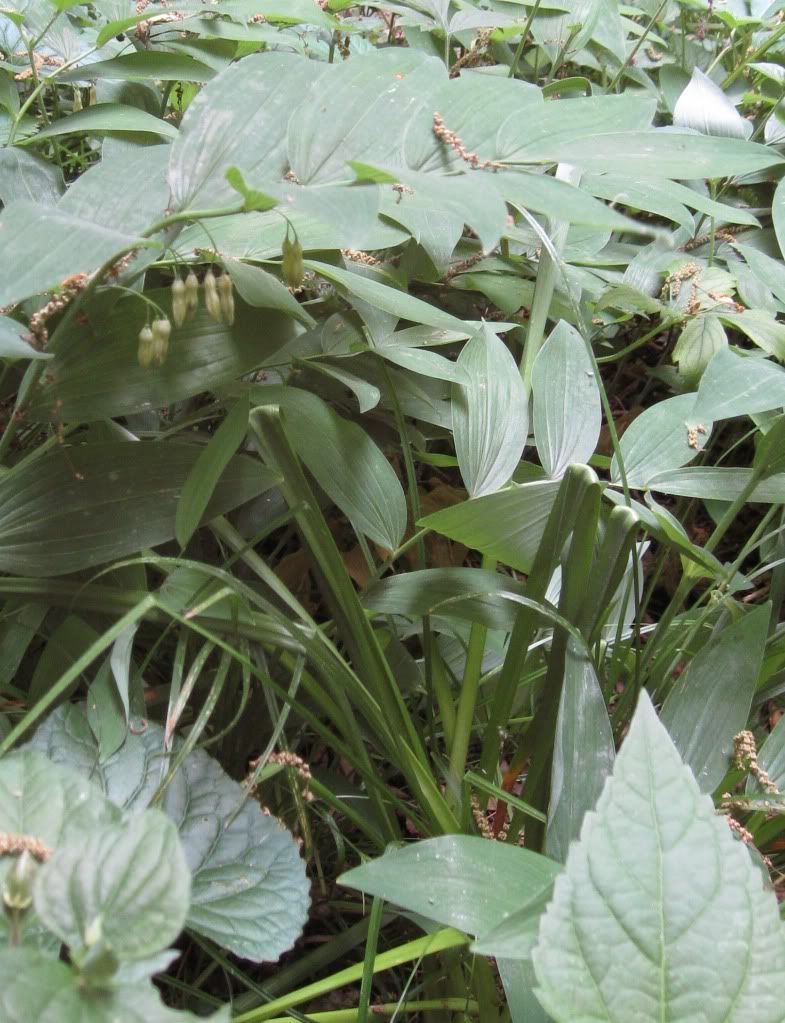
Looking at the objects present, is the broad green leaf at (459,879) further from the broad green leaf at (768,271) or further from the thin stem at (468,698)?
the broad green leaf at (768,271)

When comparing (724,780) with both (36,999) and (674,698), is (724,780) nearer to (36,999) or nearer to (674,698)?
(674,698)

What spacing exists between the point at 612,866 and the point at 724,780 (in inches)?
10.5

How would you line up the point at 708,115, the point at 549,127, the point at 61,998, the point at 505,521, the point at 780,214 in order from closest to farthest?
the point at 61,998 < the point at 549,127 < the point at 505,521 < the point at 780,214 < the point at 708,115

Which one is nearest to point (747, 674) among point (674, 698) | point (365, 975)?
point (674, 698)

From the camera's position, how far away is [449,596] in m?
0.59

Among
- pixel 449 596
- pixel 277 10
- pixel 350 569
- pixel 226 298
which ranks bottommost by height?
pixel 350 569

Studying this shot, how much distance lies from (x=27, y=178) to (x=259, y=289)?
285mm

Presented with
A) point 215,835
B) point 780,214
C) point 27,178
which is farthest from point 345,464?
point 780,214

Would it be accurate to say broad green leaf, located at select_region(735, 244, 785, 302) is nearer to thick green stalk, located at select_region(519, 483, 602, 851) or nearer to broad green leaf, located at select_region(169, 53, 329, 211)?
thick green stalk, located at select_region(519, 483, 602, 851)

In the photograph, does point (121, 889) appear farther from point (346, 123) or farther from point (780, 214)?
point (780, 214)

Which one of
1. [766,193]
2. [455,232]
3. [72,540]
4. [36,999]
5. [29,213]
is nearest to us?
[36,999]

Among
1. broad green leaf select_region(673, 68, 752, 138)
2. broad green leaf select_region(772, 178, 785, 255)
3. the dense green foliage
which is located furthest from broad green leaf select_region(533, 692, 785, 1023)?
broad green leaf select_region(673, 68, 752, 138)

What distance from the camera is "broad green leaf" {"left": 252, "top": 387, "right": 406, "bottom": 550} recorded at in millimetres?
599

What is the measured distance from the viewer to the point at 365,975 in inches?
17.7
